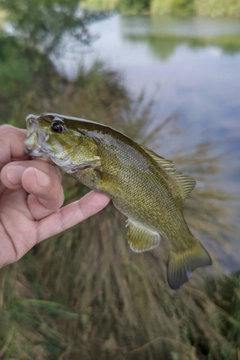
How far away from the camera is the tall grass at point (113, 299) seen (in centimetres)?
255

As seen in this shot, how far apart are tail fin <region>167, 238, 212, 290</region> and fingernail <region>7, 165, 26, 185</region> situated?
3.24 ft

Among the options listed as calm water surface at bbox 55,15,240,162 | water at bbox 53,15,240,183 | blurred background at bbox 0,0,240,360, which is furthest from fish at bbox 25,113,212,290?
calm water surface at bbox 55,15,240,162

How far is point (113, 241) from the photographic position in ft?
11.0

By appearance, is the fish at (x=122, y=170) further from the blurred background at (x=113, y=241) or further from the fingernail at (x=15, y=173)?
the blurred background at (x=113, y=241)

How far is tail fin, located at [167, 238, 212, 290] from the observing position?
1.82m

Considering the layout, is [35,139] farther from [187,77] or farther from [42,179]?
→ [187,77]

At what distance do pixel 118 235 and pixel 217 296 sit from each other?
3.74 ft

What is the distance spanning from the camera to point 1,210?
1.70 meters

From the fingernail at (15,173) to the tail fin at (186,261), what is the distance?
3.24 feet

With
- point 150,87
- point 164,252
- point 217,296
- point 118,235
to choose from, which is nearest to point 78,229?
point 118,235

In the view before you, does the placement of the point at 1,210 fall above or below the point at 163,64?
below

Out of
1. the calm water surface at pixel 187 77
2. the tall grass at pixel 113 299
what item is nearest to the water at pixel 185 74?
the calm water surface at pixel 187 77

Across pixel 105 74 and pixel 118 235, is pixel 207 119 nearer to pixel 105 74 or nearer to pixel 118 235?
pixel 105 74

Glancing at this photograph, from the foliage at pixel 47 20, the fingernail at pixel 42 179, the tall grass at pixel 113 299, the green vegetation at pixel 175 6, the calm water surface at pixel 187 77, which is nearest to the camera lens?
the fingernail at pixel 42 179
